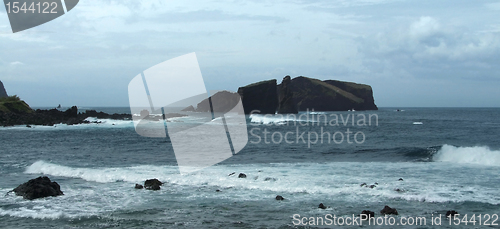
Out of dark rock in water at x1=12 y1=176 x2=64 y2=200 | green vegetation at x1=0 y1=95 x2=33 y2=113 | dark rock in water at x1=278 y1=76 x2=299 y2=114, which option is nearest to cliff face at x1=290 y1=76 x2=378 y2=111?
dark rock in water at x1=278 y1=76 x2=299 y2=114

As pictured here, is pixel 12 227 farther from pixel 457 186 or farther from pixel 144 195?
pixel 457 186

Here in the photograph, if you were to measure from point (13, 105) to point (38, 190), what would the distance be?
170ft

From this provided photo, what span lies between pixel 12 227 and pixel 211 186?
18.7 ft

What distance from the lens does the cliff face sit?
13300cm

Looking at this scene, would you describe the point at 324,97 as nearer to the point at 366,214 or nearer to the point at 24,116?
the point at 24,116

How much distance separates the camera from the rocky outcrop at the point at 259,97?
105 meters

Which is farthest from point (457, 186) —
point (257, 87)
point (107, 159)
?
point (257, 87)

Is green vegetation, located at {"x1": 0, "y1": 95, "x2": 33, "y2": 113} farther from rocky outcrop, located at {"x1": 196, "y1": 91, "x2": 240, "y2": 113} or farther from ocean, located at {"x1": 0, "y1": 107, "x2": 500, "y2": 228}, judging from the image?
rocky outcrop, located at {"x1": 196, "y1": 91, "x2": 240, "y2": 113}

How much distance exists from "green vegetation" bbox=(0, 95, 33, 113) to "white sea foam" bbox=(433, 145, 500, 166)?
53646mm

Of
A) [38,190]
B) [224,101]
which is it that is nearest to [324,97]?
[224,101]

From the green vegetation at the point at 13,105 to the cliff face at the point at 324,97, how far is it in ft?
306

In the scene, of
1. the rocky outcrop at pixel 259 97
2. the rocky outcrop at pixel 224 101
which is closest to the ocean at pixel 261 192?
the rocky outcrop at pixel 259 97

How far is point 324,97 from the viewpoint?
438ft

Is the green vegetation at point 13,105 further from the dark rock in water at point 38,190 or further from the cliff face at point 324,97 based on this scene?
the cliff face at point 324,97
